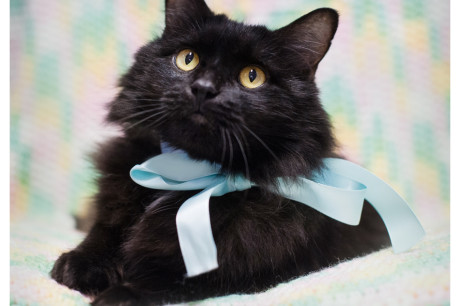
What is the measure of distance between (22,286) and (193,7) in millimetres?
989

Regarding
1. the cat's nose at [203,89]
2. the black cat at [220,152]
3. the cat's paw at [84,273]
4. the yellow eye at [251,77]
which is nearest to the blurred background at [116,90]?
the cat's paw at [84,273]

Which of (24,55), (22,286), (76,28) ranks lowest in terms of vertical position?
(22,286)

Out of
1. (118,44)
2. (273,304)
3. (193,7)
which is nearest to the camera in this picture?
(273,304)

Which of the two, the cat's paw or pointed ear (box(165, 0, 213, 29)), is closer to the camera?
the cat's paw

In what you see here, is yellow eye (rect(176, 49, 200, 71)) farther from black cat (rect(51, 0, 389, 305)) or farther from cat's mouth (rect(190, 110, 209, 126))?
cat's mouth (rect(190, 110, 209, 126))

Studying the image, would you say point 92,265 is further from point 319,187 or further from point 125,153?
point 319,187

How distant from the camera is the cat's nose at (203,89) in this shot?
1197 millimetres

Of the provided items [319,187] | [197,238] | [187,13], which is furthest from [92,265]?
[187,13]

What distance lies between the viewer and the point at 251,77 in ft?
4.41

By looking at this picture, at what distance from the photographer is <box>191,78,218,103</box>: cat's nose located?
1.20 meters

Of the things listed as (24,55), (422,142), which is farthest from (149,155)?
(422,142)

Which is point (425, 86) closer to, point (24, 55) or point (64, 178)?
point (24, 55)

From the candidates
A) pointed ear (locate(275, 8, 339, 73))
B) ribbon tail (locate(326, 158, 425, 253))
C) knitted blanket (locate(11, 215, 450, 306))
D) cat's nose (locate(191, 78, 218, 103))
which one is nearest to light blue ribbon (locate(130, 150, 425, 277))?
ribbon tail (locate(326, 158, 425, 253))

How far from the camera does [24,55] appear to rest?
1.67 metres
